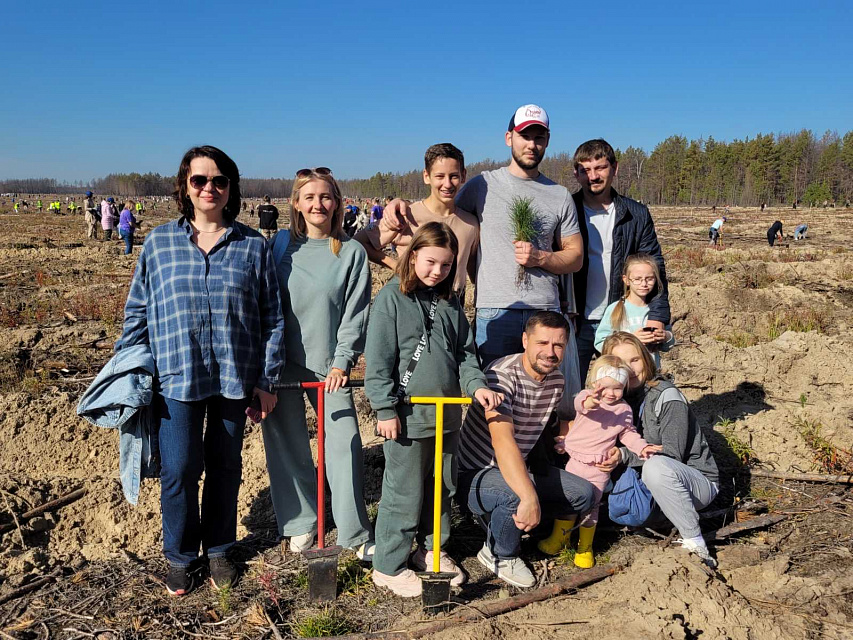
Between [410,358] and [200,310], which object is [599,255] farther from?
[200,310]

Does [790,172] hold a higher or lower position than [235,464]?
higher

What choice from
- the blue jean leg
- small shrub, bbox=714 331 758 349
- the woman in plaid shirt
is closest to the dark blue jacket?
the blue jean leg

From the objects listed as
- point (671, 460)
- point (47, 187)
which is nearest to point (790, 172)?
point (671, 460)

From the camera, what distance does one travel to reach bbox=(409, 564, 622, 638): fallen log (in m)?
3.02

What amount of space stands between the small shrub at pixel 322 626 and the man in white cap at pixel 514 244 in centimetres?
156

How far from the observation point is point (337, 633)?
308cm

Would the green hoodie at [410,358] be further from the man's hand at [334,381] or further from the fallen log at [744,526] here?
the fallen log at [744,526]

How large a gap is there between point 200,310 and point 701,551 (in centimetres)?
298

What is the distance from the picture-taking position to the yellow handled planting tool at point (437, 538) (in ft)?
10.0

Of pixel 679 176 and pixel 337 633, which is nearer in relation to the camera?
pixel 337 633

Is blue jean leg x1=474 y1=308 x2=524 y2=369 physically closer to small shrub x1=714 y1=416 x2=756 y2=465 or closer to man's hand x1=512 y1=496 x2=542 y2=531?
man's hand x1=512 y1=496 x2=542 y2=531

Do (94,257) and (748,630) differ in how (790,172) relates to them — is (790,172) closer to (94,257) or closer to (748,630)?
(94,257)

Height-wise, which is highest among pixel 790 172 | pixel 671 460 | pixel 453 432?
pixel 790 172

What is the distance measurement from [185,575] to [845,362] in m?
6.30
